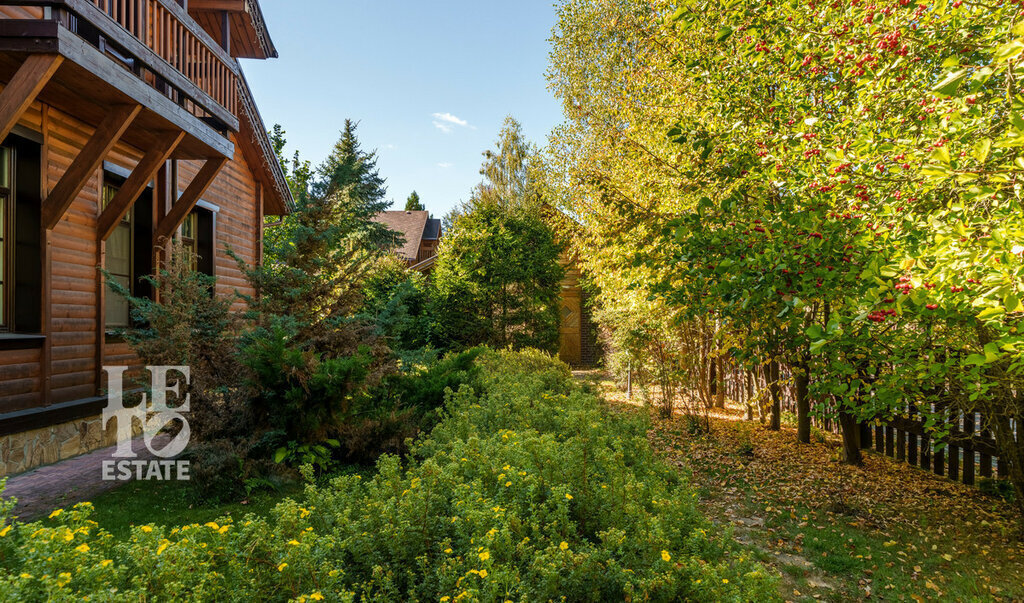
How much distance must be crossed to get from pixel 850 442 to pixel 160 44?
8.78 m

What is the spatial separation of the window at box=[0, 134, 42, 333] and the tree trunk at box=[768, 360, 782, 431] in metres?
8.54

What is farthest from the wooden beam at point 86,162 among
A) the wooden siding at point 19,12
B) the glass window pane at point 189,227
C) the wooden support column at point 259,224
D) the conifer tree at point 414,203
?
the conifer tree at point 414,203

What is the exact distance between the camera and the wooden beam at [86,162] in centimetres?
491

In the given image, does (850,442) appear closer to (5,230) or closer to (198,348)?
(198,348)

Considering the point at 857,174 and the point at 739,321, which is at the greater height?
the point at 857,174

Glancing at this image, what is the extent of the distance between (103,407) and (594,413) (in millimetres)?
5556

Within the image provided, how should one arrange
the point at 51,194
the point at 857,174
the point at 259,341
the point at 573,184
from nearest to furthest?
the point at 857,174 → the point at 259,341 → the point at 51,194 → the point at 573,184

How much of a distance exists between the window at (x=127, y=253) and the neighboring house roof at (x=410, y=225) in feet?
70.3

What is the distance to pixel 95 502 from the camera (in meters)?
3.88

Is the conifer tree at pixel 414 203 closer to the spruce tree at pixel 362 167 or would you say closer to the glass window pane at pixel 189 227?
the spruce tree at pixel 362 167

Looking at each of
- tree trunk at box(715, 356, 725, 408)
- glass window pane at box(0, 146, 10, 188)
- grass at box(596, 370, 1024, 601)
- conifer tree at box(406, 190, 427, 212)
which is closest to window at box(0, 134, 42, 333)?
glass window pane at box(0, 146, 10, 188)

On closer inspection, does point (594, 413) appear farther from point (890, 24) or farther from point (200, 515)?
point (890, 24)

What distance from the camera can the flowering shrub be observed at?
171 centimetres

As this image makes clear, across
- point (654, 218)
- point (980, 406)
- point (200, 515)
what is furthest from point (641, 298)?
point (200, 515)
